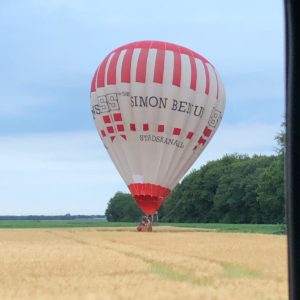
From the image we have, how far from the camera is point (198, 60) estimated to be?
28.6 m

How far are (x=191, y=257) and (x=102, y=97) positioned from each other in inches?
574

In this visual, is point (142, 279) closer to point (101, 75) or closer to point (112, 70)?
point (112, 70)

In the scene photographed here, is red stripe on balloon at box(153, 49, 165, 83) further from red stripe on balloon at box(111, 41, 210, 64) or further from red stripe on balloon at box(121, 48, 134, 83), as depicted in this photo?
red stripe on balloon at box(121, 48, 134, 83)

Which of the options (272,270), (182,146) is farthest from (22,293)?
(182,146)

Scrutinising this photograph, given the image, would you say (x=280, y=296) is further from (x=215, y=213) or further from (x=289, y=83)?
(x=215, y=213)

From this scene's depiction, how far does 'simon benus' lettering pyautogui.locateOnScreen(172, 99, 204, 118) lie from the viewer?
27.3m

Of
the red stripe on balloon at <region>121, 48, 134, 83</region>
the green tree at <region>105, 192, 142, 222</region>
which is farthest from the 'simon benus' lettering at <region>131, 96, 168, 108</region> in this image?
the green tree at <region>105, 192, 142, 222</region>

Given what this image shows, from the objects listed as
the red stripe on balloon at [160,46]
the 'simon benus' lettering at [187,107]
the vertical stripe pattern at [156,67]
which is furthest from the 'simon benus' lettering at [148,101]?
the red stripe on balloon at [160,46]

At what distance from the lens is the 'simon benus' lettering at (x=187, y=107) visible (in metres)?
27.3

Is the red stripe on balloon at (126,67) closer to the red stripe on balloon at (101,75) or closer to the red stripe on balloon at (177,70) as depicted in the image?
the red stripe on balloon at (101,75)

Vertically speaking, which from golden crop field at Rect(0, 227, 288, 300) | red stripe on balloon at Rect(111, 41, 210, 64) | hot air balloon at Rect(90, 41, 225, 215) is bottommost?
golden crop field at Rect(0, 227, 288, 300)

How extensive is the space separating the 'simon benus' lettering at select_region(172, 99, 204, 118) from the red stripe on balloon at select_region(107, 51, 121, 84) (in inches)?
108

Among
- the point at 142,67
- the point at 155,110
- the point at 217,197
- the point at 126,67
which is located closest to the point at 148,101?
the point at 155,110

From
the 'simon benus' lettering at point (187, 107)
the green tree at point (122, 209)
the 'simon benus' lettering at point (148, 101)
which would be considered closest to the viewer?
the 'simon benus' lettering at point (187, 107)
